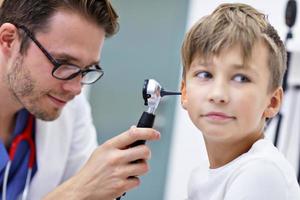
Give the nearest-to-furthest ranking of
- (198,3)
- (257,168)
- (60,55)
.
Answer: (257,168) → (60,55) → (198,3)

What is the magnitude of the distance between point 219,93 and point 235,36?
108mm

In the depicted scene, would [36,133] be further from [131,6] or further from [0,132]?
[131,6]

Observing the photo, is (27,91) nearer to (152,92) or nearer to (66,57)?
(66,57)

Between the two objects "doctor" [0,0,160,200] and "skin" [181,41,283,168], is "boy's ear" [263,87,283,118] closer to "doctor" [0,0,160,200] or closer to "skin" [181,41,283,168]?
"skin" [181,41,283,168]

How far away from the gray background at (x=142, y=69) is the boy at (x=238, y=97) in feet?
5.25

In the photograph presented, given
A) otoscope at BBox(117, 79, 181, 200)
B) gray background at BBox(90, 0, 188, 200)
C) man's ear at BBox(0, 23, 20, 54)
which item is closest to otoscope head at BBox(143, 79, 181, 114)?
otoscope at BBox(117, 79, 181, 200)

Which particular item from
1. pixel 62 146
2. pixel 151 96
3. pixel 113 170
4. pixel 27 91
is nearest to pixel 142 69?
pixel 62 146

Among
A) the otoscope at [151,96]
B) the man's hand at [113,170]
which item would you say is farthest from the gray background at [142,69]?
the otoscope at [151,96]

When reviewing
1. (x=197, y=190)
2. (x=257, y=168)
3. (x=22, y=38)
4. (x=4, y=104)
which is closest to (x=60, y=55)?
(x=22, y=38)

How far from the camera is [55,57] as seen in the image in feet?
3.95

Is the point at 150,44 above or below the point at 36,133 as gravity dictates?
above

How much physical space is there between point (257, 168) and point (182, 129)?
1.67m

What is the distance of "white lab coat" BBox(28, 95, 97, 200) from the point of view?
1344 mm

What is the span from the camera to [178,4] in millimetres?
2471
